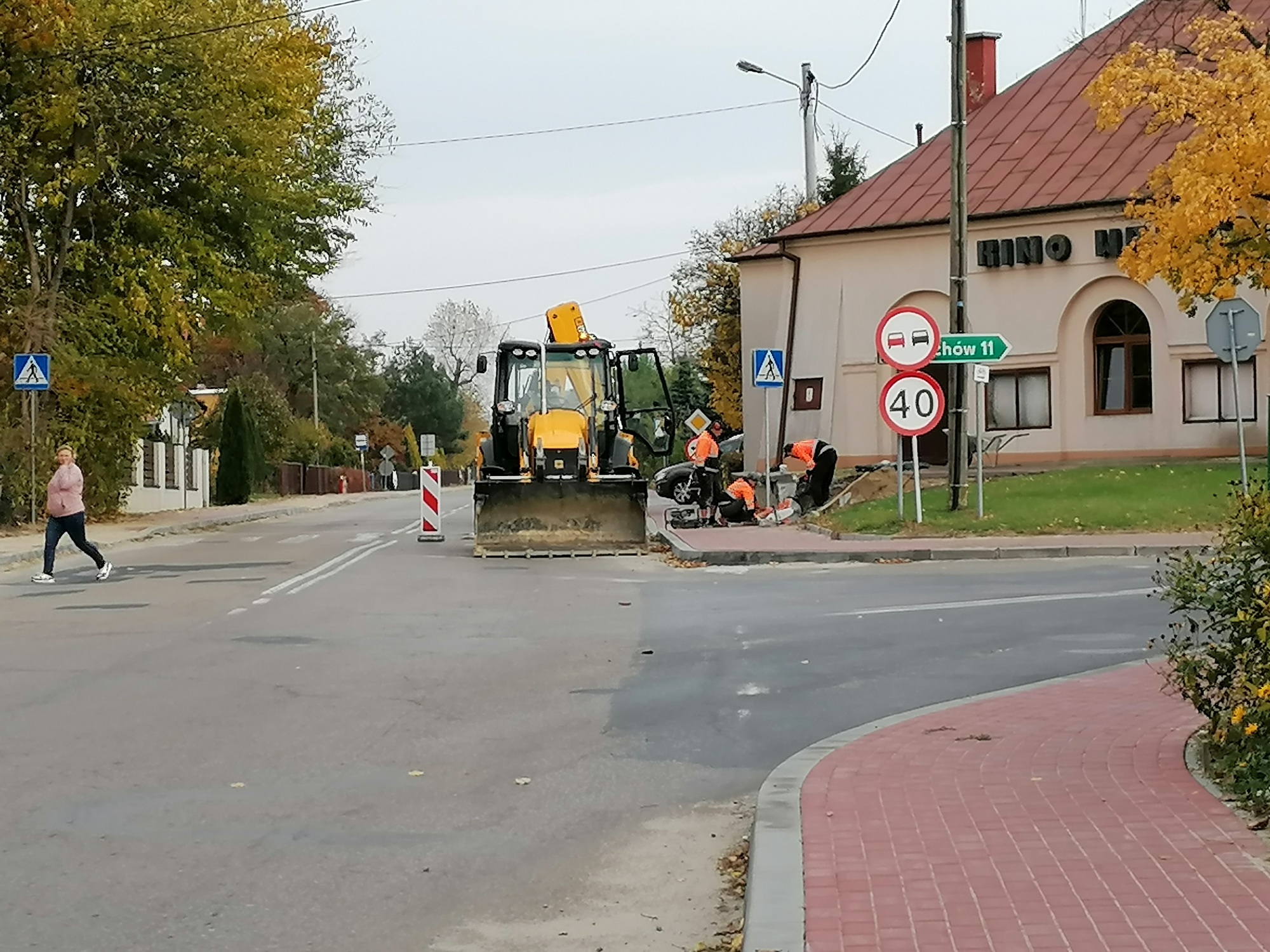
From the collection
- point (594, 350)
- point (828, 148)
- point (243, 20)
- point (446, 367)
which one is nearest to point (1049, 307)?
point (594, 350)

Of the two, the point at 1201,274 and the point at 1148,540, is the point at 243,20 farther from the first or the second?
the point at 1148,540

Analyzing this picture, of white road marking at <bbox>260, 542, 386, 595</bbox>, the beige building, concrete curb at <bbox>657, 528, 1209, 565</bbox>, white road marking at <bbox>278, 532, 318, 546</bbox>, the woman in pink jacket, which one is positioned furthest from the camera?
the beige building

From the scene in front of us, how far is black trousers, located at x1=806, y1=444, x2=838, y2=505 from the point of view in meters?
31.6

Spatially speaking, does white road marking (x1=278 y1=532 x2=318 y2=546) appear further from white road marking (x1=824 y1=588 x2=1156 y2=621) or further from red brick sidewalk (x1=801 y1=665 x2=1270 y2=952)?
red brick sidewalk (x1=801 y1=665 x2=1270 y2=952)

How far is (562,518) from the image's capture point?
24828mm

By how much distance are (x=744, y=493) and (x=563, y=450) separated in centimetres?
675

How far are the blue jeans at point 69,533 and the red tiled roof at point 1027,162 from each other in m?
21.1

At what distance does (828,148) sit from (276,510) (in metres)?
21.2

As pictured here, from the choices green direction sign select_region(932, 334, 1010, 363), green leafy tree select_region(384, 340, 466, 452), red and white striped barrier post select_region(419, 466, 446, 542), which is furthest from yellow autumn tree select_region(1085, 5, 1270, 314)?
green leafy tree select_region(384, 340, 466, 452)

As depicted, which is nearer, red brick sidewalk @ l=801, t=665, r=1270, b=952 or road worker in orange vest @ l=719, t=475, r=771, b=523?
red brick sidewalk @ l=801, t=665, r=1270, b=952

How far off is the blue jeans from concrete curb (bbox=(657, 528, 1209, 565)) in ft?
24.5

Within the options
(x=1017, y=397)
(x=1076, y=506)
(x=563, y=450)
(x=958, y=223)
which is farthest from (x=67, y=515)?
(x=1017, y=397)

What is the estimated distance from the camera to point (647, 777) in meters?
8.59

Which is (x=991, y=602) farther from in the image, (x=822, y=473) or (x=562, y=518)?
(x=822, y=473)
